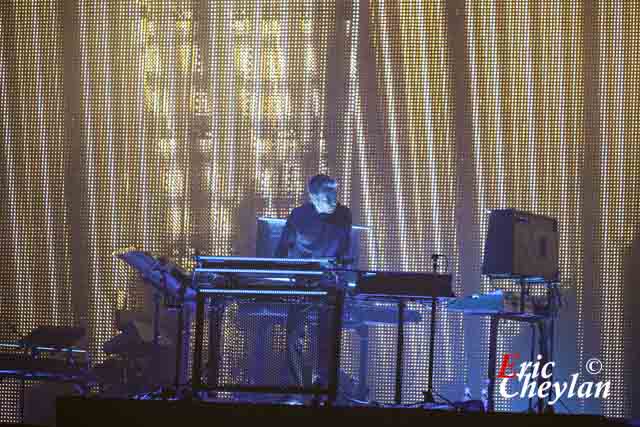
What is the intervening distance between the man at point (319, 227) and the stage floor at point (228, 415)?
2353 millimetres

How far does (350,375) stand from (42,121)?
3.80 metres

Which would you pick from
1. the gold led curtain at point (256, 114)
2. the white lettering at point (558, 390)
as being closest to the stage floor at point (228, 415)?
the white lettering at point (558, 390)

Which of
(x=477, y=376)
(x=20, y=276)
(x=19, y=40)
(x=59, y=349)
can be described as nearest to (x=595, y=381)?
(x=477, y=376)

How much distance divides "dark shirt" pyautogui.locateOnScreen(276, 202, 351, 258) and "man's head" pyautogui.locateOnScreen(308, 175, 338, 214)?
0.07m

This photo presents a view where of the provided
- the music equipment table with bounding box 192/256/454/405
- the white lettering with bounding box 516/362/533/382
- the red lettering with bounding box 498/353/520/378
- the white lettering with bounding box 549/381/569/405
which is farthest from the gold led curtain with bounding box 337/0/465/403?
the music equipment table with bounding box 192/256/454/405

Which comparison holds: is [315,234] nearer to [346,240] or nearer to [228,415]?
[346,240]

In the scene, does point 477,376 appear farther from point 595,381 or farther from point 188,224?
point 188,224

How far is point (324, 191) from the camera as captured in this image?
704 cm

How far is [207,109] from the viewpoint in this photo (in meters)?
8.60

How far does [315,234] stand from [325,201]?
28 centimetres

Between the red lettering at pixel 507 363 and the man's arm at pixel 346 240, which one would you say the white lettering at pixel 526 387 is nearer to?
the red lettering at pixel 507 363

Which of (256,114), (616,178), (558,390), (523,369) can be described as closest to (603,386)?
(558,390)

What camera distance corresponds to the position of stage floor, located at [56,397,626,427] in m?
4.68

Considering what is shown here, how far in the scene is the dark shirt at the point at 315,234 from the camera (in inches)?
278
